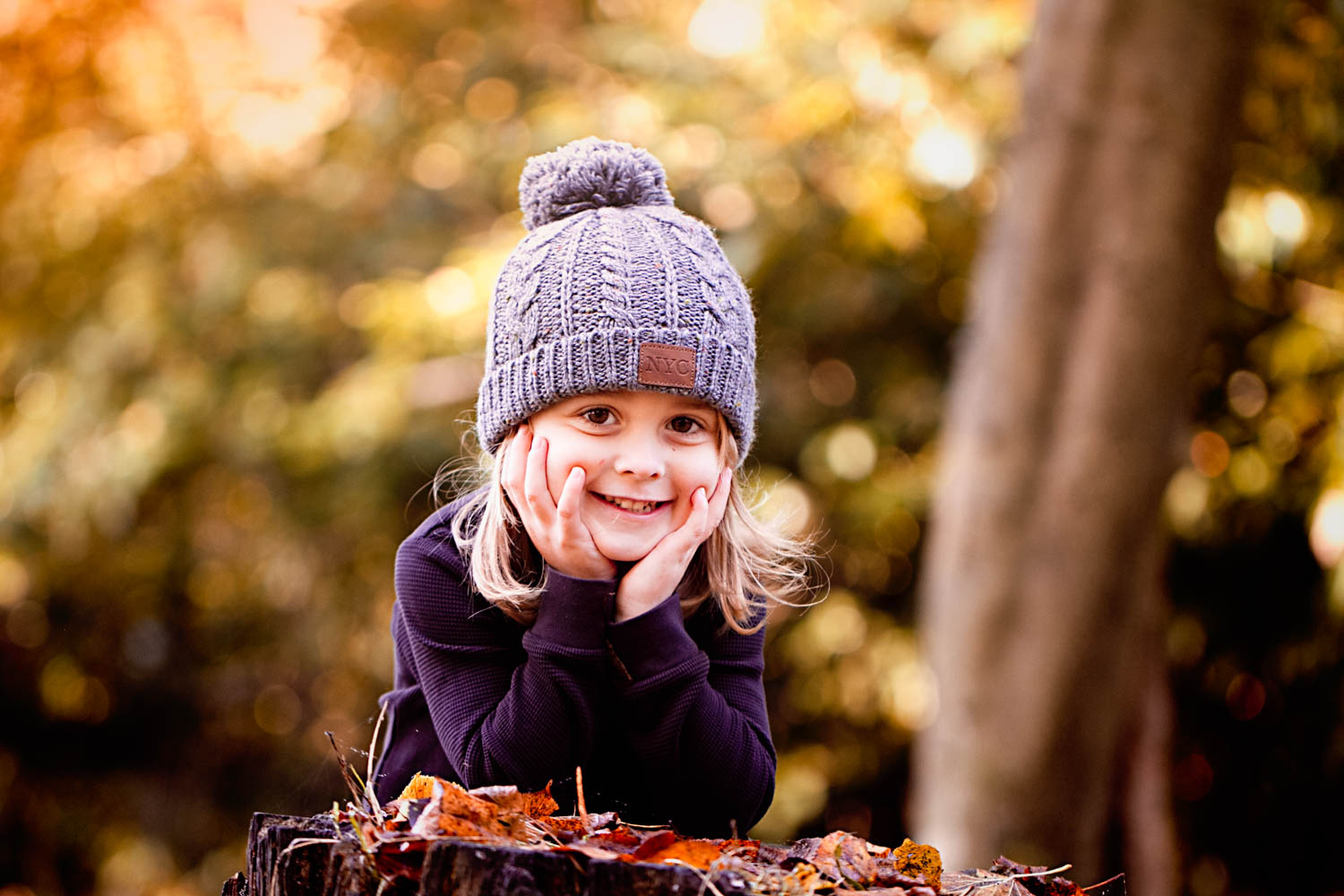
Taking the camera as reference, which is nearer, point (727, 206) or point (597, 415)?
point (597, 415)

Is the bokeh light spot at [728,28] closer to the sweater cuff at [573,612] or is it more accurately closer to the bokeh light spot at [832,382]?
the bokeh light spot at [832,382]

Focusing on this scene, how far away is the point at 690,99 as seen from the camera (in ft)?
19.5

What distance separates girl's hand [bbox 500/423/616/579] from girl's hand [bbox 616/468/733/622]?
0.07 metres

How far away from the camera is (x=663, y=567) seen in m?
2.09

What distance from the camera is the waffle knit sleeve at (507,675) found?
2.01 meters

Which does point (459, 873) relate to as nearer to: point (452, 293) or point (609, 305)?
point (609, 305)

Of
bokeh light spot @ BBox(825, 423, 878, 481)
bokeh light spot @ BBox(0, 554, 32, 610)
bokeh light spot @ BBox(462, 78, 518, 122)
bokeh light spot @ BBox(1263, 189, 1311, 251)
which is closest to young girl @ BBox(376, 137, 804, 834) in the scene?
bokeh light spot @ BBox(825, 423, 878, 481)

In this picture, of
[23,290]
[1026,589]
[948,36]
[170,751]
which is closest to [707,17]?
[948,36]

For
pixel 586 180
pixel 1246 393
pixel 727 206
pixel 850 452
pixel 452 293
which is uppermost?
pixel 727 206

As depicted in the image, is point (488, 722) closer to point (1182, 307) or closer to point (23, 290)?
point (1182, 307)

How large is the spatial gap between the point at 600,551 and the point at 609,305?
16.4 inches

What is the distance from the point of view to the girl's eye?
2.14m

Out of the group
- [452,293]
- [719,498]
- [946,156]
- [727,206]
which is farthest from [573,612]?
[727,206]

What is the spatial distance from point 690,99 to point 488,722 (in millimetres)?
Result: 4436
